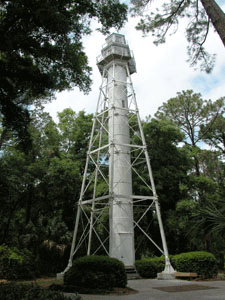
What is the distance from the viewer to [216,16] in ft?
23.4

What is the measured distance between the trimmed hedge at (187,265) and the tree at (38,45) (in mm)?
9529

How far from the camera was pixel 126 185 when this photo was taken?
15398 millimetres

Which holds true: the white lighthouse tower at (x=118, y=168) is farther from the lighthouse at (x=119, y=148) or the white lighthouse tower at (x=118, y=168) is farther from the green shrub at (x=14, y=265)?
the green shrub at (x=14, y=265)

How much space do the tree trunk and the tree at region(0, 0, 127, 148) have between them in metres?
3.26

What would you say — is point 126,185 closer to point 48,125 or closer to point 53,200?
point 53,200

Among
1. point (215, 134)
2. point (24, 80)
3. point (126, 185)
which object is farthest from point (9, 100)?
point (215, 134)

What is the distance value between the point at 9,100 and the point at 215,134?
69.4 feet

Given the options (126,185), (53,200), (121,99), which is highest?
(121,99)

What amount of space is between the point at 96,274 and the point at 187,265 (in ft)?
21.2

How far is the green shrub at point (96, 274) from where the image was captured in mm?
9680

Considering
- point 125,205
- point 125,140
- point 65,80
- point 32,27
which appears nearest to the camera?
point 32,27

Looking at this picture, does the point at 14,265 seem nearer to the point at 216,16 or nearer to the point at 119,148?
the point at 119,148

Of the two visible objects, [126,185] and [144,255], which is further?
[144,255]

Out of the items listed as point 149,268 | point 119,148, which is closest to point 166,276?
point 149,268
